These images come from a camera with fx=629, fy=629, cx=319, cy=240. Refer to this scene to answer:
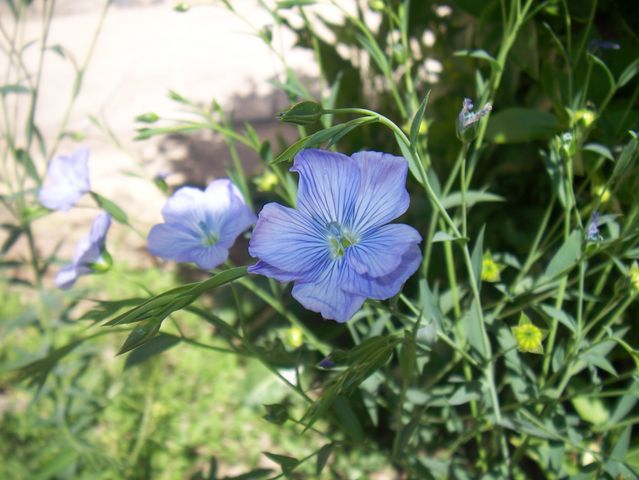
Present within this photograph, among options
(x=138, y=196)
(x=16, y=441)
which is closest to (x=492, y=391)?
(x=16, y=441)

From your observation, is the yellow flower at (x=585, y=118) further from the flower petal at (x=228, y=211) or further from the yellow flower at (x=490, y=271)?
the flower petal at (x=228, y=211)

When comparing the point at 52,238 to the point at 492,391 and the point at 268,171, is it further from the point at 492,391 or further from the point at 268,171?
the point at 492,391

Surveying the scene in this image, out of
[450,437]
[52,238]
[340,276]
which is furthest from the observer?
[52,238]

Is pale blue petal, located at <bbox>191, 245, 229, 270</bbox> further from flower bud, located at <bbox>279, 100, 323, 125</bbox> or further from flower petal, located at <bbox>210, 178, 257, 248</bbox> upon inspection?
flower bud, located at <bbox>279, 100, 323, 125</bbox>

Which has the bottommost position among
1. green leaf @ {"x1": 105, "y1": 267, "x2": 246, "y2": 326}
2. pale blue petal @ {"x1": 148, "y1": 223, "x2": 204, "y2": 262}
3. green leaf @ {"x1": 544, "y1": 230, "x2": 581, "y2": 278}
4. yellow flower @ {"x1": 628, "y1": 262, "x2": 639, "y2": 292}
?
pale blue petal @ {"x1": 148, "y1": 223, "x2": 204, "y2": 262}

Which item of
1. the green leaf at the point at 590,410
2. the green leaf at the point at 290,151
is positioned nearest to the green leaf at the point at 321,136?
the green leaf at the point at 290,151

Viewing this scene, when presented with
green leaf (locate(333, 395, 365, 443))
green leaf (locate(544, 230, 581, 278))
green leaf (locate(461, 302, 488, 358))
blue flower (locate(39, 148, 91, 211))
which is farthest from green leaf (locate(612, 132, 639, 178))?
blue flower (locate(39, 148, 91, 211))
